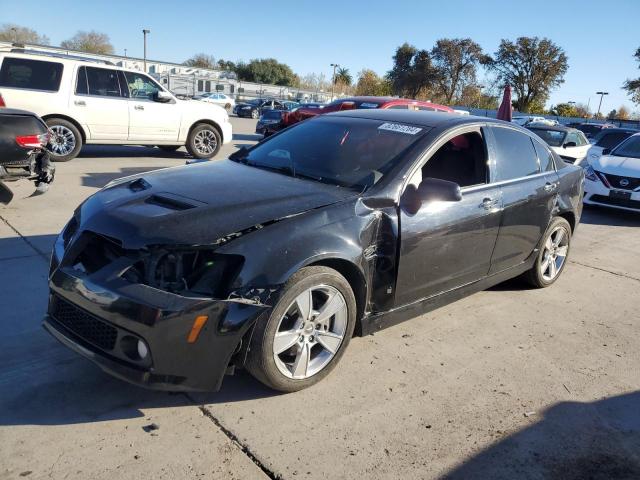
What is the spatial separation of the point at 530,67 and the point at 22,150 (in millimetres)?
59608

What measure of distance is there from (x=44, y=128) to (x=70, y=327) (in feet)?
14.4

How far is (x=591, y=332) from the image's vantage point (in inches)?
171

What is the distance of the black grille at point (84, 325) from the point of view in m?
2.68

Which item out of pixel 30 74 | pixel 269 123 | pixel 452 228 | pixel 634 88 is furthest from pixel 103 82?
pixel 634 88

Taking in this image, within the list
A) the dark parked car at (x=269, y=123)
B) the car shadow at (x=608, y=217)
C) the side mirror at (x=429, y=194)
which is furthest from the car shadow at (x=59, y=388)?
the dark parked car at (x=269, y=123)

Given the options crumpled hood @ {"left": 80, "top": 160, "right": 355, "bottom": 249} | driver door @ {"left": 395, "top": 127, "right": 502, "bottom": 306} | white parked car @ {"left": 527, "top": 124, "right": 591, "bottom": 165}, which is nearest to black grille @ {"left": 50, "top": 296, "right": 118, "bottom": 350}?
crumpled hood @ {"left": 80, "top": 160, "right": 355, "bottom": 249}

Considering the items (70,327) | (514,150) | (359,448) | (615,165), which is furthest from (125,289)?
(615,165)

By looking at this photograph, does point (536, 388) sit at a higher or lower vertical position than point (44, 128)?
lower

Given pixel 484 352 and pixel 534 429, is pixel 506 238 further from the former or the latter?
pixel 534 429

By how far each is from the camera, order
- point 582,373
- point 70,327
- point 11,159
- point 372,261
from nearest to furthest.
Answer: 1. point 70,327
2. point 372,261
3. point 582,373
4. point 11,159

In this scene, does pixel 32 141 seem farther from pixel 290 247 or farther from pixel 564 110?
pixel 564 110

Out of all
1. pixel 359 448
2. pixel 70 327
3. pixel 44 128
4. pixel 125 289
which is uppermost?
pixel 44 128

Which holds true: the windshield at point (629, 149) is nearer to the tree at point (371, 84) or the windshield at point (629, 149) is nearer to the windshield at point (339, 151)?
the windshield at point (339, 151)

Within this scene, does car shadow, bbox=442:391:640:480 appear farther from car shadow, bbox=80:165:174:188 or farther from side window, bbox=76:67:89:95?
side window, bbox=76:67:89:95
